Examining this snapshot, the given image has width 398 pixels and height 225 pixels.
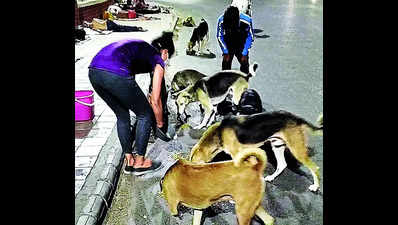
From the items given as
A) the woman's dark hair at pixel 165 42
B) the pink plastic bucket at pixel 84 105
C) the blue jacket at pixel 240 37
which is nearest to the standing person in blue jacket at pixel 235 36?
the blue jacket at pixel 240 37

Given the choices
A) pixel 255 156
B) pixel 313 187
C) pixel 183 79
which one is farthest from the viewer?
pixel 183 79

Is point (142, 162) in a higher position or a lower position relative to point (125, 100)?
lower

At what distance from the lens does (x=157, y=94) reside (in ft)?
3.90

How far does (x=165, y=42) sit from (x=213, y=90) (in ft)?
0.67

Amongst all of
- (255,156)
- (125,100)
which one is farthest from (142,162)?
(255,156)

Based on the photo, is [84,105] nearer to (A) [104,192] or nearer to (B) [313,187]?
(A) [104,192]

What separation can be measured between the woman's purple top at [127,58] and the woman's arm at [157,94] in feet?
0.05

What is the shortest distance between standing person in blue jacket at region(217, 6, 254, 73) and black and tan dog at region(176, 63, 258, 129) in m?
0.04

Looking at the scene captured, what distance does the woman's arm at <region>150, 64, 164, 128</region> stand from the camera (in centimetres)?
117

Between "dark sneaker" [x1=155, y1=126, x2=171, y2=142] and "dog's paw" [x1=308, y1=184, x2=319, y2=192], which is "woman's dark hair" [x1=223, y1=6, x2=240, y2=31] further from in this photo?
"dog's paw" [x1=308, y1=184, x2=319, y2=192]
